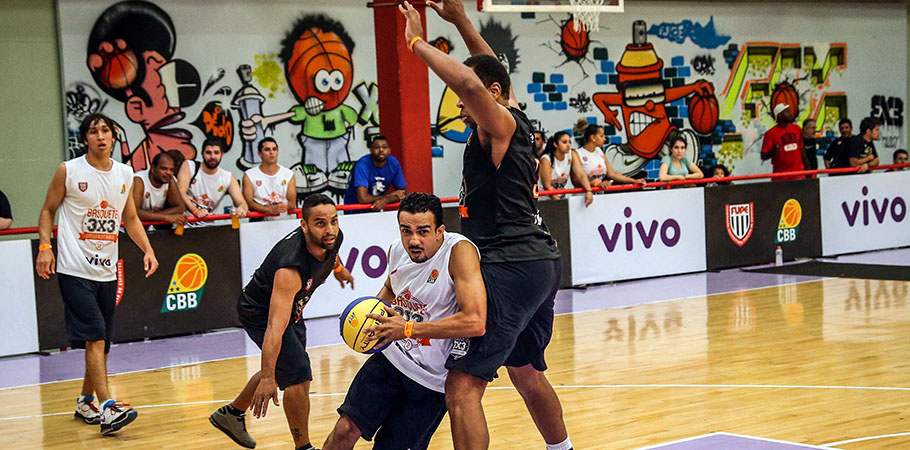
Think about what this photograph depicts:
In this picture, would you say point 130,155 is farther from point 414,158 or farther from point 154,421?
point 154,421

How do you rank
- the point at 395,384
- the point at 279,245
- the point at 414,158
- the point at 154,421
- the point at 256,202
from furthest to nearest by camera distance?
1. the point at 414,158
2. the point at 256,202
3. the point at 154,421
4. the point at 279,245
5. the point at 395,384

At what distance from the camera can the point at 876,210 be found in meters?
15.0

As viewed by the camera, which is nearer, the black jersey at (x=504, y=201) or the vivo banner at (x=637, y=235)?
the black jersey at (x=504, y=201)

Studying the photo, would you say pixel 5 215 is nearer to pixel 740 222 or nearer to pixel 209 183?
pixel 209 183

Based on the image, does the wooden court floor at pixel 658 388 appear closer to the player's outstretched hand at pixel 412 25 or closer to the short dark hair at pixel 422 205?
the short dark hair at pixel 422 205

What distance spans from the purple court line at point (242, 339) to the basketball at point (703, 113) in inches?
194

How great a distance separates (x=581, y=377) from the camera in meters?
8.00

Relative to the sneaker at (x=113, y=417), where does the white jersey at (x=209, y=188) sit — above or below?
above

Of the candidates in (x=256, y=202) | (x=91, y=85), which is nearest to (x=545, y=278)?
(x=256, y=202)

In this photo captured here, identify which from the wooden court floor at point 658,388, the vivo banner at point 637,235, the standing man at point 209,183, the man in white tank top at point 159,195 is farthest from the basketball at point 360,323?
the vivo banner at point 637,235

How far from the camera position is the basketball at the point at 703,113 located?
18312 millimetres

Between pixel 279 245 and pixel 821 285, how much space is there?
828 centimetres

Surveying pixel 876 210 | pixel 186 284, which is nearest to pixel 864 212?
pixel 876 210

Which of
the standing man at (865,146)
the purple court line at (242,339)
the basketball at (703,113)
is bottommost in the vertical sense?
the purple court line at (242,339)
